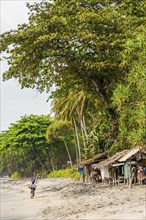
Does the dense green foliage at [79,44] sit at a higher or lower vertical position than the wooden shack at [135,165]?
higher

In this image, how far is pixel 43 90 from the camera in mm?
29500

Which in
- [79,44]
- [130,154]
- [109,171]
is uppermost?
[79,44]

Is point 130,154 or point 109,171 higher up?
point 130,154

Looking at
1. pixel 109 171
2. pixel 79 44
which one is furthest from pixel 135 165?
pixel 79 44

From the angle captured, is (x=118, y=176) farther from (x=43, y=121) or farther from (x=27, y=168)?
(x=27, y=168)

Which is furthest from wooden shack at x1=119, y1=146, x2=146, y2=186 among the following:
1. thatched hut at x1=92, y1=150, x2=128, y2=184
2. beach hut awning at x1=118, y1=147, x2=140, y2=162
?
thatched hut at x1=92, y1=150, x2=128, y2=184

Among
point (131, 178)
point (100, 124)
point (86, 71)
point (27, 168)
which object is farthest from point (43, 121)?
point (131, 178)

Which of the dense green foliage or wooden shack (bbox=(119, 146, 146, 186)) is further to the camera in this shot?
the dense green foliage

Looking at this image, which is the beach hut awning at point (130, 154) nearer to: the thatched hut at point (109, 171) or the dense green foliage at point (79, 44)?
the dense green foliage at point (79, 44)

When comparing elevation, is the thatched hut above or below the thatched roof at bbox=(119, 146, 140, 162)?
below

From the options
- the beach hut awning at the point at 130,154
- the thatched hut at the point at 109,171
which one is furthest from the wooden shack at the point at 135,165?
the thatched hut at the point at 109,171

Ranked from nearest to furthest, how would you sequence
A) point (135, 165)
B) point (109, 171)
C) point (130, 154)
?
1. point (130, 154)
2. point (135, 165)
3. point (109, 171)

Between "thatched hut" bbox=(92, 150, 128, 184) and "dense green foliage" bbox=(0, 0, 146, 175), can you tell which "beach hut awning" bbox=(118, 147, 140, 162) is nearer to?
"dense green foliage" bbox=(0, 0, 146, 175)

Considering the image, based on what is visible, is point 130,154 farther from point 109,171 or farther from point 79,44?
point 79,44
